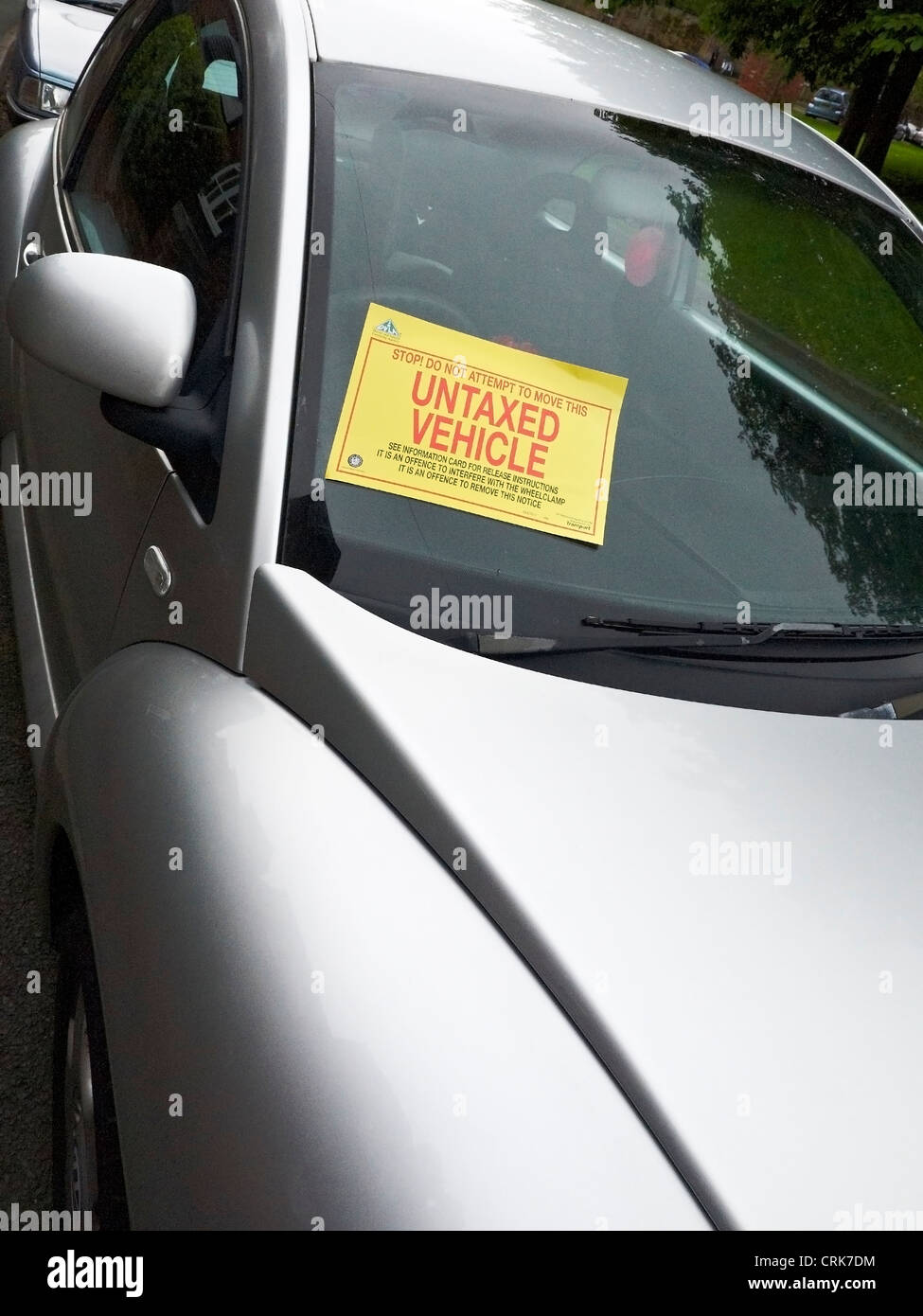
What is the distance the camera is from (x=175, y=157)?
2.07m

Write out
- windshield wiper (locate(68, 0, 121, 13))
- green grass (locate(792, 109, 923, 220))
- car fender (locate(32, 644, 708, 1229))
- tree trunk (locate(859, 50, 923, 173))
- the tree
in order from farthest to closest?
green grass (locate(792, 109, 923, 220))
tree trunk (locate(859, 50, 923, 173))
the tree
windshield wiper (locate(68, 0, 121, 13))
car fender (locate(32, 644, 708, 1229))

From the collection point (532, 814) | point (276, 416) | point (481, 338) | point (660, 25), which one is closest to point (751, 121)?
point (481, 338)

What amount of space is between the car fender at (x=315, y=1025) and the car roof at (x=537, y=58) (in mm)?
1101

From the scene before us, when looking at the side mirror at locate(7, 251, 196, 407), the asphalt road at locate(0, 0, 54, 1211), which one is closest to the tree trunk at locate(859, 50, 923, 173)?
the asphalt road at locate(0, 0, 54, 1211)

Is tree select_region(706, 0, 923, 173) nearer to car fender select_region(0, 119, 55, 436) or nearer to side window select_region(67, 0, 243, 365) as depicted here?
car fender select_region(0, 119, 55, 436)

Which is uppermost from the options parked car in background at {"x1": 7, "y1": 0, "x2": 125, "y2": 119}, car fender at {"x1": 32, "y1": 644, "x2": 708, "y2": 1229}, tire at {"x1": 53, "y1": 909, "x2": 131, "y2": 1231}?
parked car in background at {"x1": 7, "y1": 0, "x2": 125, "y2": 119}

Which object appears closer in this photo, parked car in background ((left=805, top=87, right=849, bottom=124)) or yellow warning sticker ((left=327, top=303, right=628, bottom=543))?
yellow warning sticker ((left=327, top=303, right=628, bottom=543))

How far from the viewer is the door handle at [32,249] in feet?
8.19

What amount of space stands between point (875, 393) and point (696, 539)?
592 mm

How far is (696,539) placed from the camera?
1.61 metres

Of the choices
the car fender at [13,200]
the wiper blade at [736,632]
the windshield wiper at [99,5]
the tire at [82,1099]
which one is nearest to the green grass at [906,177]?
the windshield wiper at [99,5]

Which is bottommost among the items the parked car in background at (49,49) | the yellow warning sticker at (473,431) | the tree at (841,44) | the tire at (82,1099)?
the tire at (82,1099)

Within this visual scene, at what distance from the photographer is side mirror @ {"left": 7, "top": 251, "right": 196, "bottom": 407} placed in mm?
1452

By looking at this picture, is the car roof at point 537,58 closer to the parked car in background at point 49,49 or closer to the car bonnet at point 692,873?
the car bonnet at point 692,873
